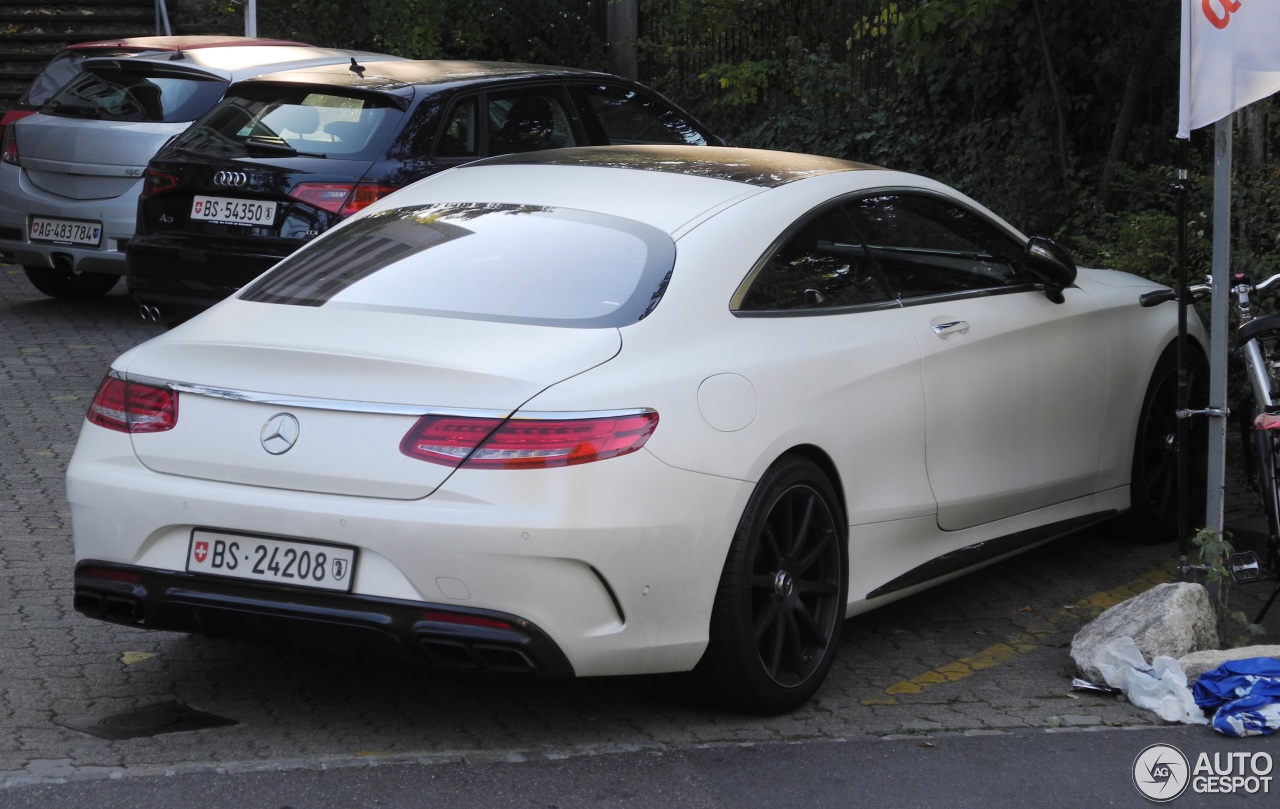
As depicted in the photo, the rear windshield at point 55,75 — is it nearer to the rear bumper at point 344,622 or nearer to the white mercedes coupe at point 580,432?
the white mercedes coupe at point 580,432

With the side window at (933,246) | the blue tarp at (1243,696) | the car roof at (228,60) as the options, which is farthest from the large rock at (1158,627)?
the car roof at (228,60)

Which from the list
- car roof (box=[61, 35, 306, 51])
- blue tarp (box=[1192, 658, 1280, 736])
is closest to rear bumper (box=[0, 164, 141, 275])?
car roof (box=[61, 35, 306, 51])

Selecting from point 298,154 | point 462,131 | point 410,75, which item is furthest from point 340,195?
point 410,75

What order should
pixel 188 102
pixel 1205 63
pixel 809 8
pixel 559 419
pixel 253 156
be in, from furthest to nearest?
pixel 809 8 < pixel 188 102 < pixel 253 156 < pixel 1205 63 < pixel 559 419

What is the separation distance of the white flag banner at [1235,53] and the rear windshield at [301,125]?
4.56 meters

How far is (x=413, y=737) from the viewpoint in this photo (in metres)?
4.59

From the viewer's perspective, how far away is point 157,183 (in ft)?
30.5

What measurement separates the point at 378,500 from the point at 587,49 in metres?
14.5

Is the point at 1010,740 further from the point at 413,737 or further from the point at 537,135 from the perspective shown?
the point at 537,135

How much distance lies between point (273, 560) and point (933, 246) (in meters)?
2.58

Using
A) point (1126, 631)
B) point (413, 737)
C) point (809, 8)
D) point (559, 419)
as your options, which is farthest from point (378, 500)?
point (809, 8)

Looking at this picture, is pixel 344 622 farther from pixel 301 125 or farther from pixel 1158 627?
pixel 301 125

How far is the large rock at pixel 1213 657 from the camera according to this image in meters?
5.02

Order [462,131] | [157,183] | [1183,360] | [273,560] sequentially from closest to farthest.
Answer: [273,560]
[1183,360]
[462,131]
[157,183]
